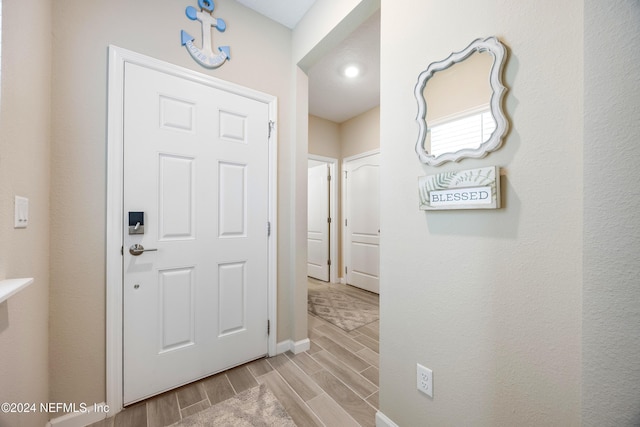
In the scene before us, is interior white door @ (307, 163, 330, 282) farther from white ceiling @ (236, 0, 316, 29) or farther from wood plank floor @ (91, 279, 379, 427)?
white ceiling @ (236, 0, 316, 29)

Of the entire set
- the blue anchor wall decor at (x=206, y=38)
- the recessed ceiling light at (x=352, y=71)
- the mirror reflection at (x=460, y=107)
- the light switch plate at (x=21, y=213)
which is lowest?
the light switch plate at (x=21, y=213)

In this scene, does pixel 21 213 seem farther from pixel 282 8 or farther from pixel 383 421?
pixel 282 8

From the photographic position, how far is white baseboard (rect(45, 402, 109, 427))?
3.87 ft

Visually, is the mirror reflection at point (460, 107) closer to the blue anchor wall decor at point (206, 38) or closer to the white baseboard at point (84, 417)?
the blue anchor wall decor at point (206, 38)

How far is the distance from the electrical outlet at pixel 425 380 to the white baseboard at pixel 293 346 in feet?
3.56

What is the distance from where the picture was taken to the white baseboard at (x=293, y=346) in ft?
6.25

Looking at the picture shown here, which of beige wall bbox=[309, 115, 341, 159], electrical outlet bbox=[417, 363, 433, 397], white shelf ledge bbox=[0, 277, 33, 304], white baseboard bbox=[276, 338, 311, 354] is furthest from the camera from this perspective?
beige wall bbox=[309, 115, 341, 159]

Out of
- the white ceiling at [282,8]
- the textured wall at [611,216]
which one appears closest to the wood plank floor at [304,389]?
the textured wall at [611,216]

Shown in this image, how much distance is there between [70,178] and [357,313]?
269 cm

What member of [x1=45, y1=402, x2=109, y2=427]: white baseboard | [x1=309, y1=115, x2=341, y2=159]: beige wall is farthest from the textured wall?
[x1=309, y1=115, x2=341, y2=159]: beige wall

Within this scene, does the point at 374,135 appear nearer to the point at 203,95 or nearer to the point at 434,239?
the point at 203,95

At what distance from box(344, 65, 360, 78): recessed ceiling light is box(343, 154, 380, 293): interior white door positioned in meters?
1.16

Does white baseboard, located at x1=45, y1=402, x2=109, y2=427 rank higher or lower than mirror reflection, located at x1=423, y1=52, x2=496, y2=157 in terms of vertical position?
lower

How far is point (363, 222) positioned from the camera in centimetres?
373
